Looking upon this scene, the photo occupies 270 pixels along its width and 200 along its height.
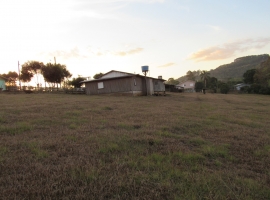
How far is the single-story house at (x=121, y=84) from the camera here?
25.8 m

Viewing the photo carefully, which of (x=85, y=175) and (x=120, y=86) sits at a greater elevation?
(x=120, y=86)

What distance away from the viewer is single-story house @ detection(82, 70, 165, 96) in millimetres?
25797

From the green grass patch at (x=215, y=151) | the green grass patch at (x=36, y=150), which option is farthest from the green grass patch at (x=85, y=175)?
the green grass patch at (x=215, y=151)

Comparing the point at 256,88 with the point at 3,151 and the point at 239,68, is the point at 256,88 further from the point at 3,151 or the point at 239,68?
the point at 239,68

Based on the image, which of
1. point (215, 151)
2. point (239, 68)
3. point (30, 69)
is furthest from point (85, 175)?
point (239, 68)

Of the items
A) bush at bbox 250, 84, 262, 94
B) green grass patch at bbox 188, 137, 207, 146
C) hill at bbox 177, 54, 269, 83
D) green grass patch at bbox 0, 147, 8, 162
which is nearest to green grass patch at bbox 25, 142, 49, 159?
green grass patch at bbox 0, 147, 8, 162

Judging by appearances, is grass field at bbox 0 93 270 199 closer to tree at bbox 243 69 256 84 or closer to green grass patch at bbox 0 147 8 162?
green grass patch at bbox 0 147 8 162

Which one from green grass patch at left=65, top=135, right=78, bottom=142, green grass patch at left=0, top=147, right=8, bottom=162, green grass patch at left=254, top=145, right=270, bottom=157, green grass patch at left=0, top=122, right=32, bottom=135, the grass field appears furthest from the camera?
green grass patch at left=0, top=122, right=32, bottom=135

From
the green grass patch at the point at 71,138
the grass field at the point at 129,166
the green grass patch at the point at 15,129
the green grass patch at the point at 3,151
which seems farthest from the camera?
the green grass patch at the point at 15,129

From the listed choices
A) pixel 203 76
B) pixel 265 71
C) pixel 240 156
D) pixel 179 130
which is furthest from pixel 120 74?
pixel 203 76

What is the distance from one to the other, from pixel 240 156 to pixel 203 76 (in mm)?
79758

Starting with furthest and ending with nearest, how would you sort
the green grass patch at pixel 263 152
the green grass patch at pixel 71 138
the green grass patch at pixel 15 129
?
the green grass patch at pixel 15 129
the green grass patch at pixel 71 138
the green grass patch at pixel 263 152

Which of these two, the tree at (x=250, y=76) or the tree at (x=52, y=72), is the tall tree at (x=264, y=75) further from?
the tree at (x=52, y=72)

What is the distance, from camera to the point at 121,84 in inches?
1038
